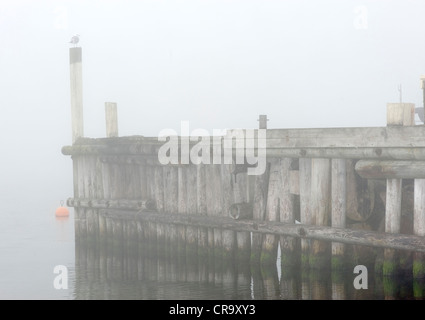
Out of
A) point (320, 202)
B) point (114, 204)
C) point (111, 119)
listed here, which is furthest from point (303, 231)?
point (111, 119)

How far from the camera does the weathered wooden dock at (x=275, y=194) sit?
1269 cm

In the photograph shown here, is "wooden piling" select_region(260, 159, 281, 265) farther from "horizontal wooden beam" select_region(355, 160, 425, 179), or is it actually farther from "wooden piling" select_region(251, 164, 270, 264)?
"horizontal wooden beam" select_region(355, 160, 425, 179)

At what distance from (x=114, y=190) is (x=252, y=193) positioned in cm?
449

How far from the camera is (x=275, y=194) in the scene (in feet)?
47.5

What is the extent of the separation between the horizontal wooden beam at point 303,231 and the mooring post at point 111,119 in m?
2.98

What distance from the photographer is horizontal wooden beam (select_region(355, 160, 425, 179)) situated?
1227cm

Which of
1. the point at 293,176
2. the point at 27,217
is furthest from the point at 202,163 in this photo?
the point at 27,217

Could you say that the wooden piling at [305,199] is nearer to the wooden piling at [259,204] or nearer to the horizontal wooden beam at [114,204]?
the wooden piling at [259,204]

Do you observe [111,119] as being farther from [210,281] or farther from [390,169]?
[390,169]

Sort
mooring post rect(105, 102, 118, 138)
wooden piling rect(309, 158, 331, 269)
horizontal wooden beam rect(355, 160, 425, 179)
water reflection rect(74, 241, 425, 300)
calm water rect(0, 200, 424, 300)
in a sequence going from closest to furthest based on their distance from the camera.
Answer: horizontal wooden beam rect(355, 160, 425, 179) → water reflection rect(74, 241, 425, 300) → calm water rect(0, 200, 424, 300) → wooden piling rect(309, 158, 331, 269) → mooring post rect(105, 102, 118, 138)

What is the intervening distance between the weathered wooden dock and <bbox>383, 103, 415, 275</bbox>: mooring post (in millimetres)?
16

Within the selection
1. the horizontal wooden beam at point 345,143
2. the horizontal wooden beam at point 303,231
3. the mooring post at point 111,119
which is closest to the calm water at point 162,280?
the horizontal wooden beam at point 303,231

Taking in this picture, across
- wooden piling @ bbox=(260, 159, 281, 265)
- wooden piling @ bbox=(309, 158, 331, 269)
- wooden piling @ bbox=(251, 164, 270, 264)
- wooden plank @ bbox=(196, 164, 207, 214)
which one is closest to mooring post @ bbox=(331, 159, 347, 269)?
wooden piling @ bbox=(309, 158, 331, 269)
